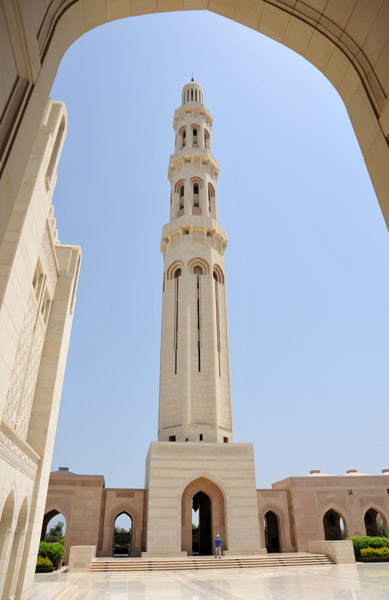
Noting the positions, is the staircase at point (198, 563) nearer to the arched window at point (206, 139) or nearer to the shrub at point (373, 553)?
the shrub at point (373, 553)

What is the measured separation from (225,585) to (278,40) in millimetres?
12180

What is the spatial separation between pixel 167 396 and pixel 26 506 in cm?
1326

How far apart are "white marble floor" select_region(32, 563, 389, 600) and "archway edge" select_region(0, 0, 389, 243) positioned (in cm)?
920

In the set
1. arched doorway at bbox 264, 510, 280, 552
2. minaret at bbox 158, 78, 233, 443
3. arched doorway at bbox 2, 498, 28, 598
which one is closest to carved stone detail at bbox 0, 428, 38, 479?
arched doorway at bbox 2, 498, 28, 598

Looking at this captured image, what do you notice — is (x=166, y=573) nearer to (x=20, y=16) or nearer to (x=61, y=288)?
(x=61, y=288)

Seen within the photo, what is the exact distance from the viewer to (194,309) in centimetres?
2288

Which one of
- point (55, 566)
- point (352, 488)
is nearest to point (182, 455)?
point (55, 566)

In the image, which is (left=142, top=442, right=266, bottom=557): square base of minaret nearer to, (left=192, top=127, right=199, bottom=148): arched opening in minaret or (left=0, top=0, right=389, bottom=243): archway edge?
(left=0, top=0, right=389, bottom=243): archway edge

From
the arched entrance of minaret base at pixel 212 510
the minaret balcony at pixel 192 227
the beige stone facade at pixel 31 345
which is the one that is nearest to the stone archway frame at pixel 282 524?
the arched entrance of minaret base at pixel 212 510

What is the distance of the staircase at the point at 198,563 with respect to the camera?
50.1 feet

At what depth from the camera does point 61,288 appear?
10586 millimetres

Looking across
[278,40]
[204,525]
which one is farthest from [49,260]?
[204,525]

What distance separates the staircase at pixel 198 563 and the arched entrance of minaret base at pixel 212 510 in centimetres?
163

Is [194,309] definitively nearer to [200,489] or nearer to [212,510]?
[200,489]
